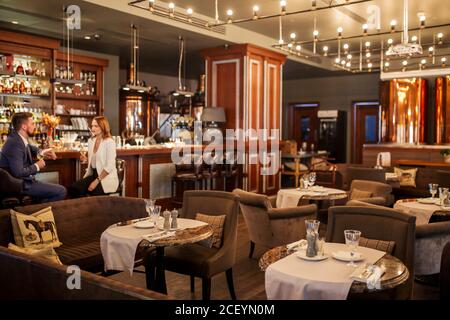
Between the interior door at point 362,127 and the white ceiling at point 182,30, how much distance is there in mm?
3492

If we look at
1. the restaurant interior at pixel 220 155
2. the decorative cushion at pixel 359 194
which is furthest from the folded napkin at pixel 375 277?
the decorative cushion at pixel 359 194

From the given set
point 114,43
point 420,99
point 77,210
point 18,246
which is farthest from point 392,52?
point 420,99

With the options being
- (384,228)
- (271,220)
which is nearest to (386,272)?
(384,228)

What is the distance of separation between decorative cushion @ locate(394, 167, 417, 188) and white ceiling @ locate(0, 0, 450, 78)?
276cm

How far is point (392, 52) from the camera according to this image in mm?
5645

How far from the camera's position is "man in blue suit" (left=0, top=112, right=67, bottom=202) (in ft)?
14.5

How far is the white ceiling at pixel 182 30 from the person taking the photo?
679 centimetres

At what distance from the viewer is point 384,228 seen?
3014 millimetres

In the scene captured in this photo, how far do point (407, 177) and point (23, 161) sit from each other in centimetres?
589

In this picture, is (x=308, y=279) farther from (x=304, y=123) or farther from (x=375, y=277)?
(x=304, y=123)

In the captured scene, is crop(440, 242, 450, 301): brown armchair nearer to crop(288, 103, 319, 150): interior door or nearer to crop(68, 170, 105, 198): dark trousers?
crop(68, 170, 105, 198): dark trousers

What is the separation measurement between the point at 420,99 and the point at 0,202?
10.3 meters

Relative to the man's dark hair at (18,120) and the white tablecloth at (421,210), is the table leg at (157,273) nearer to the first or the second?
the man's dark hair at (18,120)

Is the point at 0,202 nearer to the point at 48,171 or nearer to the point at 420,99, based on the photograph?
the point at 48,171
